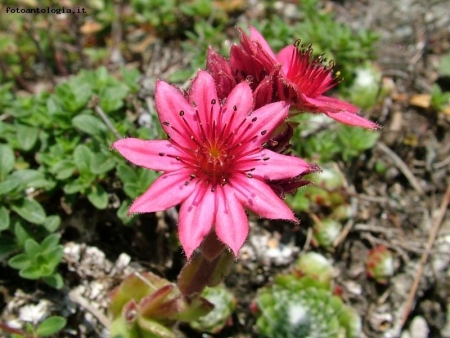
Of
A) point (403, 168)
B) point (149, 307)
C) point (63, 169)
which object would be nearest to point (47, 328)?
point (149, 307)

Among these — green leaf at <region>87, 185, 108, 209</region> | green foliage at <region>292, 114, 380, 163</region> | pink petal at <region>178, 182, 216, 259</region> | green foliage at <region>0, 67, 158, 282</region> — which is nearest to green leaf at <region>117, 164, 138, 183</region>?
green foliage at <region>0, 67, 158, 282</region>

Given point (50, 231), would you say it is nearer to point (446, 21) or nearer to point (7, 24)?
point (7, 24)

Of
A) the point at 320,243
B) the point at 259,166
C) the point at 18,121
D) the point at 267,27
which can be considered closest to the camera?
the point at 259,166

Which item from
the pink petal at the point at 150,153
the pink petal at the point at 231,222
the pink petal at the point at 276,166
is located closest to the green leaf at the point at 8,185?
the pink petal at the point at 150,153

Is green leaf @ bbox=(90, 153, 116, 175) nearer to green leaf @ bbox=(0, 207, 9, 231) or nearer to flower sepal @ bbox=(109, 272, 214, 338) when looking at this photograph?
green leaf @ bbox=(0, 207, 9, 231)

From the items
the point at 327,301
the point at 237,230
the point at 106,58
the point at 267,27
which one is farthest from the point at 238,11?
the point at 237,230

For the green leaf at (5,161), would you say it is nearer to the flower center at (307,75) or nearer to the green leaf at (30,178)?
the green leaf at (30,178)
